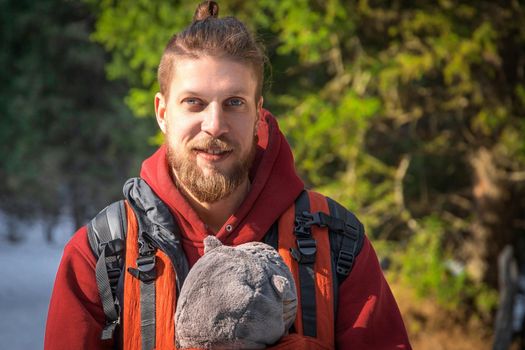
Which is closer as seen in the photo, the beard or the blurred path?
the beard

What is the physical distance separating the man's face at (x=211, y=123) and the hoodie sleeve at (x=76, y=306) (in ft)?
1.26

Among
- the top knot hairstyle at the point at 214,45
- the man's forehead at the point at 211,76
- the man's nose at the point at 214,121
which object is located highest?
the top knot hairstyle at the point at 214,45

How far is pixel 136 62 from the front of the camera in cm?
809

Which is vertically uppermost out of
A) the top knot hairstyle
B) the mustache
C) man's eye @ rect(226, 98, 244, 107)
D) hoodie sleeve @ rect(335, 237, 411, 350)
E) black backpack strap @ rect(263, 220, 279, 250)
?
the top knot hairstyle

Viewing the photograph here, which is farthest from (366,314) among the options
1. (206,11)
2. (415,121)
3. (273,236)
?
(415,121)

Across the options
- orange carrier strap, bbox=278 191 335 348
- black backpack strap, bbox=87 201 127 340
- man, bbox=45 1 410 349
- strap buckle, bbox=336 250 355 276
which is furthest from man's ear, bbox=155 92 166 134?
strap buckle, bbox=336 250 355 276

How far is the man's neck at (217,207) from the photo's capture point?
2.36 m

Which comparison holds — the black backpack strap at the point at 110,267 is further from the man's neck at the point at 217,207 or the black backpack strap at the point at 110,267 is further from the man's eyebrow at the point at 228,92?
the man's eyebrow at the point at 228,92

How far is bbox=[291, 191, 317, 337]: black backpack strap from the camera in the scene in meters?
2.15

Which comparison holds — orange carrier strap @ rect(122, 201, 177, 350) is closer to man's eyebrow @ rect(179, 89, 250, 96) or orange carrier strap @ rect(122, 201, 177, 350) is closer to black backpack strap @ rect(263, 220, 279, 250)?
black backpack strap @ rect(263, 220, 279, 250)

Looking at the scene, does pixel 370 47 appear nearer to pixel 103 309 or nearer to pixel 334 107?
pixel 334 107

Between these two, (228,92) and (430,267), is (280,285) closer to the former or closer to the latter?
(228,92)

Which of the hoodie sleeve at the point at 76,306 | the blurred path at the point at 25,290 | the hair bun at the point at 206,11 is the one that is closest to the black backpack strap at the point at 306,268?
the hoodie sleeve at the point at 76,306

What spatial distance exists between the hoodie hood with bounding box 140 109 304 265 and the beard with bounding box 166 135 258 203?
5 centimetres
